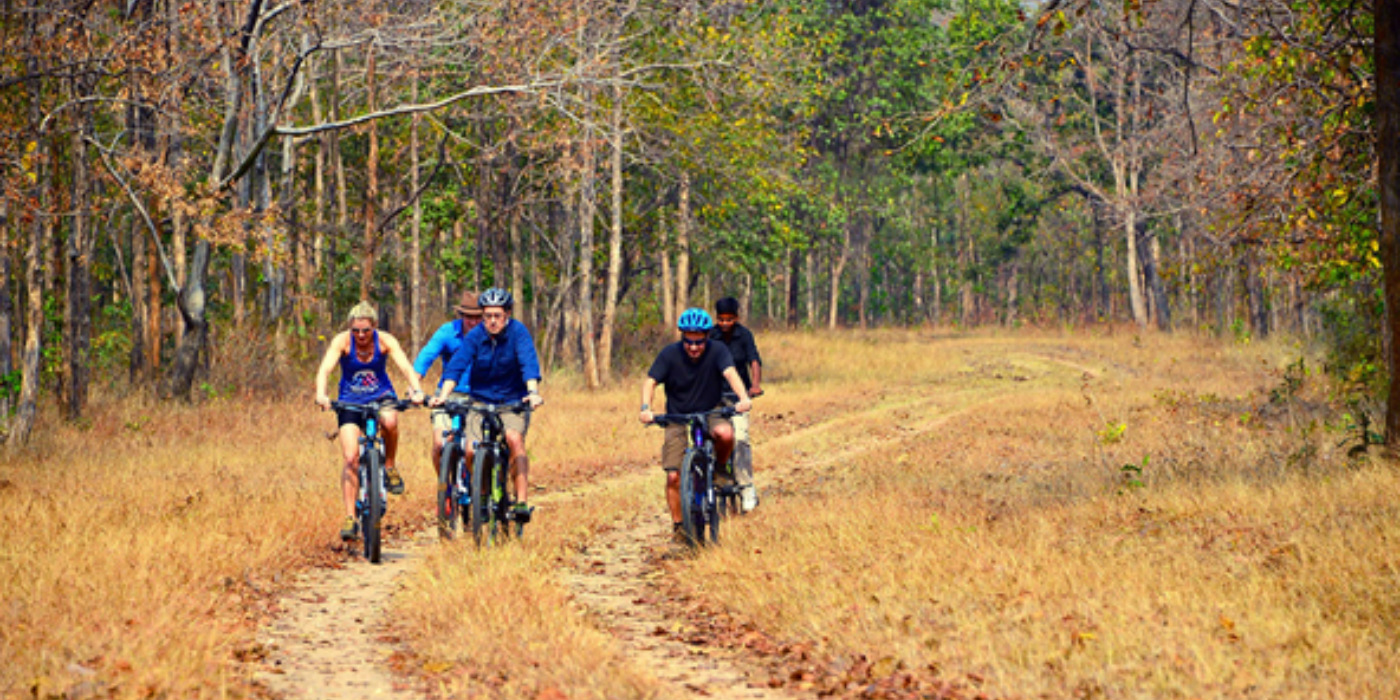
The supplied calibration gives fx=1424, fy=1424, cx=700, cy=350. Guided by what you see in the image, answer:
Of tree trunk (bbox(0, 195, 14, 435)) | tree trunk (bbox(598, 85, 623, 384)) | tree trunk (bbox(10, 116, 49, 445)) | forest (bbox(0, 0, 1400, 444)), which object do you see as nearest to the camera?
forest (bbox(0, 0, 1400, 444))

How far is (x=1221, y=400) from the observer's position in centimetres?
2320

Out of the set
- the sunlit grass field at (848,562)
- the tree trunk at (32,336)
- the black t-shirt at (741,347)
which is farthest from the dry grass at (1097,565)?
→ the tree trunk at (32,336)

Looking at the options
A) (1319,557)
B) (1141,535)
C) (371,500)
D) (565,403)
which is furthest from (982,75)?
(565,403)

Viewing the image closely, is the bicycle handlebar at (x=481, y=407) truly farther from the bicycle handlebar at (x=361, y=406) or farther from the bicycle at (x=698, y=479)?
the bicycle at (x=698, y=479)

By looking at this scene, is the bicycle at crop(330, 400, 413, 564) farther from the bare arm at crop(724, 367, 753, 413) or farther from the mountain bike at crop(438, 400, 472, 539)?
the bare arm at crop(724, 367, 753, 413)

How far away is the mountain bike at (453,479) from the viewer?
10984 mm

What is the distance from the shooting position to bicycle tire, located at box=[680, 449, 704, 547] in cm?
1083

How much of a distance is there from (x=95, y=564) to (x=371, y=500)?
212 cm

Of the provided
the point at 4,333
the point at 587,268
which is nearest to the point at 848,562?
the point at 4,333

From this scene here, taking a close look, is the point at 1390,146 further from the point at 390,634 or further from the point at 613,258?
the point at 613,258

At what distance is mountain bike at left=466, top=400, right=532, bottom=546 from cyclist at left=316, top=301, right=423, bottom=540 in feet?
1.90

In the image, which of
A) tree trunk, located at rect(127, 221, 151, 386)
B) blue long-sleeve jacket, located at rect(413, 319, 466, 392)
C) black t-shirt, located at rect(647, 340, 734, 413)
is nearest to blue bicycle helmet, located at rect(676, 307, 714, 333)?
black t-shirt, located at rect(647, 340, 734, 413)

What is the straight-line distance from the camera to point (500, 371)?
433 inches

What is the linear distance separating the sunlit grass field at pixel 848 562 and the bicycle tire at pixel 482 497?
0.32 m
